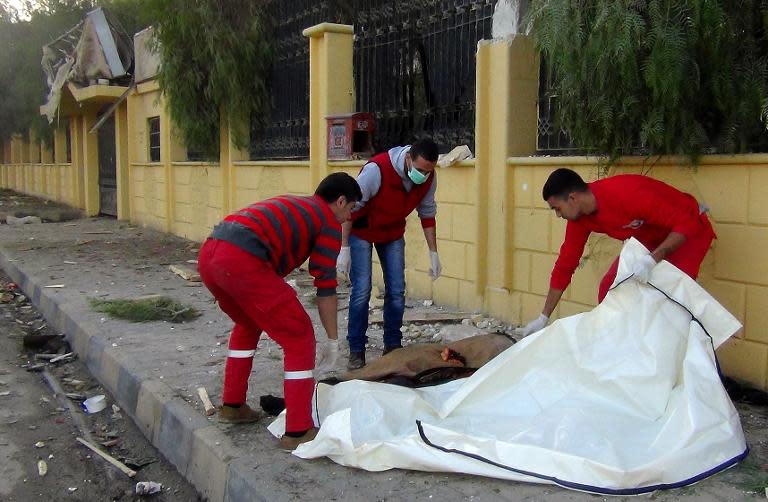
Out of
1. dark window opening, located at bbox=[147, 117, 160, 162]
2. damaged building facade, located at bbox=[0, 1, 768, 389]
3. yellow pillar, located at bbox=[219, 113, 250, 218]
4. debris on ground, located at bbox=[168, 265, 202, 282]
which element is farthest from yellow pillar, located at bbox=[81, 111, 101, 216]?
debris on ground, located at bbox=[168, 265, 202, 282]

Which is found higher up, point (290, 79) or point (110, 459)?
point (290, 79)

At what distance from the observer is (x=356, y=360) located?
207 inches

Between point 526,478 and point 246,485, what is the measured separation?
1.21 metres

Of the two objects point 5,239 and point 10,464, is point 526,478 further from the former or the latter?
point 5,239

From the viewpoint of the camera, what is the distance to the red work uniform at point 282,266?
3.68 meters

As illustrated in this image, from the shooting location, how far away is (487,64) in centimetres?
652

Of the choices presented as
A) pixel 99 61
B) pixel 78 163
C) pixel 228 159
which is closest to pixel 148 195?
pixel 99 61

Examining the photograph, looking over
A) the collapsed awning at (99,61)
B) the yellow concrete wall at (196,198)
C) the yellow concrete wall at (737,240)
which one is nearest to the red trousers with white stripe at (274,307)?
the yellow concrete wall at (737,240)

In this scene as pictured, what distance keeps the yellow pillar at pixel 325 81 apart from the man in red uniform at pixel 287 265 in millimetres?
5108

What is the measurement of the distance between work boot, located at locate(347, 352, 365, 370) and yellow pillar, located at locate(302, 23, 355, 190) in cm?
397

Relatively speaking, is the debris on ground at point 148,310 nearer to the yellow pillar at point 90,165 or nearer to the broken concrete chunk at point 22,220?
the broken concrete chunk at point 22,220

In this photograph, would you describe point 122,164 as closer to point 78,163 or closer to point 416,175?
point 78,163

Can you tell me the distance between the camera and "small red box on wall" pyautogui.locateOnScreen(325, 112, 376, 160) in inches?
330

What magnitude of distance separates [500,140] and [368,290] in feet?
6.10
